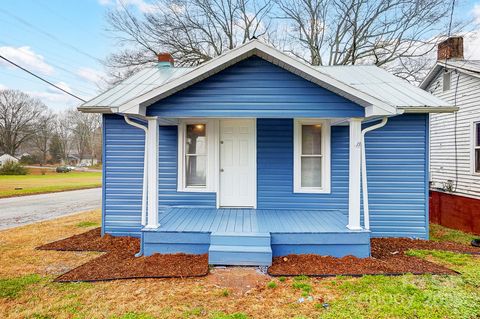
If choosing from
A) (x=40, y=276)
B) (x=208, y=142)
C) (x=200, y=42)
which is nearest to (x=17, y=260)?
(x=40, y=276)

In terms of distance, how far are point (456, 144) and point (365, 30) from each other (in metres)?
9.23

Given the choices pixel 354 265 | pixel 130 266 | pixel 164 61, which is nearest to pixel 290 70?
pixel 354 265

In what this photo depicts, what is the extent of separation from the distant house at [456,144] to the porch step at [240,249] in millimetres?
6492

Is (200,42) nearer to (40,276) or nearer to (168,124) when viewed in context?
(168,124)

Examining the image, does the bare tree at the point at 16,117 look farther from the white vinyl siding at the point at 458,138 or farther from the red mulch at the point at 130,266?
the white vinyl siding at the point at 458,138

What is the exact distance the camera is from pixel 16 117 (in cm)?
4203

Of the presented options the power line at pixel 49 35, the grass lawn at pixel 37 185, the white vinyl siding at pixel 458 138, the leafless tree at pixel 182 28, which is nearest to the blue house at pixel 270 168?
the white vinyl siding at pixel 458 138

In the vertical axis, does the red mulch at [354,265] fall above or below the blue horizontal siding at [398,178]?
below

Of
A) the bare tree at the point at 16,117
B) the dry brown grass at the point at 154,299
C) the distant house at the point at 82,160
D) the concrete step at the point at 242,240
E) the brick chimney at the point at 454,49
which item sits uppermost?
the bare tree at the point at 16,117

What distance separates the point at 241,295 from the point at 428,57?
52.9 feet

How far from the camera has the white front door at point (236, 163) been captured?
6.14 metres

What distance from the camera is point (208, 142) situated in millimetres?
6148

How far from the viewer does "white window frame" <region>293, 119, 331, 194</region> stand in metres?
5.96

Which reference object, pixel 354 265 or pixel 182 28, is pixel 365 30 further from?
pixel 354 265
